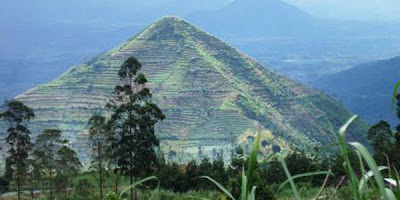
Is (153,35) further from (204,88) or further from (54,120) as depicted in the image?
(54,120)

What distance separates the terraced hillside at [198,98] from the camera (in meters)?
138

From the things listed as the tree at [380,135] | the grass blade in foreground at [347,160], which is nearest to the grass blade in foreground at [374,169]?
the grass blade in foreground at [347,160]

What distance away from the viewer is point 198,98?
155 metres

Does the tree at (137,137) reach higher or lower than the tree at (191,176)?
higher

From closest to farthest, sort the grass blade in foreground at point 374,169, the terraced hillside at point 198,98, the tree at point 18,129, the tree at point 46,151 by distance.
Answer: the grass blade in foreground at point 374,169
the tree at point 18,129
the tree at point 46,151
the terraced hillside at point 198,98

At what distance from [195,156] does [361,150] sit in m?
123

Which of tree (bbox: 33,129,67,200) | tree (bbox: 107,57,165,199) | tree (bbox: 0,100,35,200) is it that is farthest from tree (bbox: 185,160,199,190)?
tree (bbox: 0,100,35,200)

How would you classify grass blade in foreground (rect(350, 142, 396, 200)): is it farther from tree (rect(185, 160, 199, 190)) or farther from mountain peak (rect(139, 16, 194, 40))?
mountain peak (rect(139, 16, 194, 40))

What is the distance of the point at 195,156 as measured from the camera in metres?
125

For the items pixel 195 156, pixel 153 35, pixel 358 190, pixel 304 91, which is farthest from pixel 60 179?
pixel 153 35

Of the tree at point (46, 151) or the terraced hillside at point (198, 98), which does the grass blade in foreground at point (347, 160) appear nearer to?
the tree at point (46, 151)

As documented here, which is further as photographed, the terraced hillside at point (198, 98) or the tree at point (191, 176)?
the terraced hillside at point (198, 98)

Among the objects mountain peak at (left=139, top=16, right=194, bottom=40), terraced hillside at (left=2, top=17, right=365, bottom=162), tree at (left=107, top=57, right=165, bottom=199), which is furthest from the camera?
mountain peak at (left=139, top=16, right=194, bottom=40)

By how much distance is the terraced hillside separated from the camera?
138 metres
